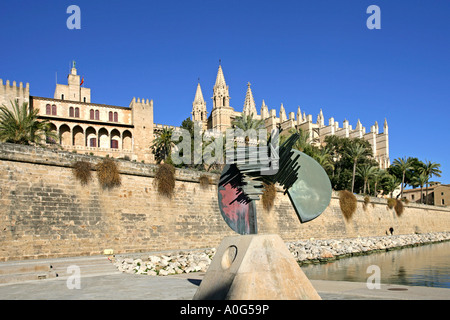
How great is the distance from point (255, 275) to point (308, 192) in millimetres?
2379

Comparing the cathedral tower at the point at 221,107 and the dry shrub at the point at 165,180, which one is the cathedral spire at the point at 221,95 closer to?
the cathedral tower at the point at 221,107

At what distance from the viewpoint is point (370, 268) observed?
1734 centimetres

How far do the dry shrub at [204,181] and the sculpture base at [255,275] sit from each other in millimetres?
14220

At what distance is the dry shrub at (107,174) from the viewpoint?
1673cm

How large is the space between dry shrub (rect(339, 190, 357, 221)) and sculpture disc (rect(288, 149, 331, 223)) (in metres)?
24.9

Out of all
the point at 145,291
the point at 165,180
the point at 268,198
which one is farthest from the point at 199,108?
the point at 145,291

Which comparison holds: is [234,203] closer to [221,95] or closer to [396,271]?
[396,271]

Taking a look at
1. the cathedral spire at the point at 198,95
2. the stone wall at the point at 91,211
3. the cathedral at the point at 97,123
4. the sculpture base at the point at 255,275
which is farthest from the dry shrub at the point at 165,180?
the cathedral spire at the point at 198,95

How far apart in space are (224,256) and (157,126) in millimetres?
49390

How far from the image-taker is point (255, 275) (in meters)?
5.86

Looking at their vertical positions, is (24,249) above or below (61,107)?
below
